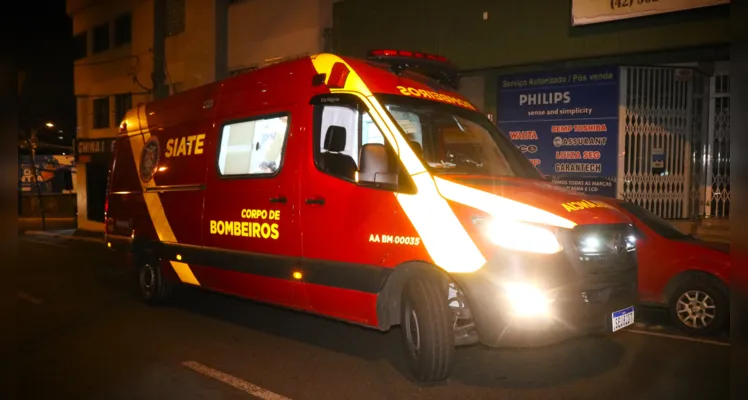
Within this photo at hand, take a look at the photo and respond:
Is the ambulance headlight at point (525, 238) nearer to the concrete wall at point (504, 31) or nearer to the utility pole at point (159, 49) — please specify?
the concrete wall at point (504, 31)

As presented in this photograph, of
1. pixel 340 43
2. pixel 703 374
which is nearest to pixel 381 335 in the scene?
pixel 703 374

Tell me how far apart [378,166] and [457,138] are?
1368mm

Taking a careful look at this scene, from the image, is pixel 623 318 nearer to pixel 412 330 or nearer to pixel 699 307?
pixel 412 330

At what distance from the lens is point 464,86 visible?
1359cm

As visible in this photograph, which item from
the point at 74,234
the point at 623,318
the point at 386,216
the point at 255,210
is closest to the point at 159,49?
the point at 74,234

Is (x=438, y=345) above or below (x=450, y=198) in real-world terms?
below

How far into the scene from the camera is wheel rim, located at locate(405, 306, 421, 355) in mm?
4984

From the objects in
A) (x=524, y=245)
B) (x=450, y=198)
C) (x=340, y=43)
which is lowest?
(x=524, y=245)

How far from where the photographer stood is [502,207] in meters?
4.51

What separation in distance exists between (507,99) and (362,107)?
7973 millimetres

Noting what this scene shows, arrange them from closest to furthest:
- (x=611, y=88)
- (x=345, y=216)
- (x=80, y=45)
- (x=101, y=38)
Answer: (x=345, y=216)
(x=611, y=88)
(x=101, y=38)
(x=80, y=45)

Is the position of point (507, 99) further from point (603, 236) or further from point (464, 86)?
point (603, 236)

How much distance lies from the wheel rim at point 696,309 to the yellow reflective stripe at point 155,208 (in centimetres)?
561

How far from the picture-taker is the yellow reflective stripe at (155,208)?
764cm
